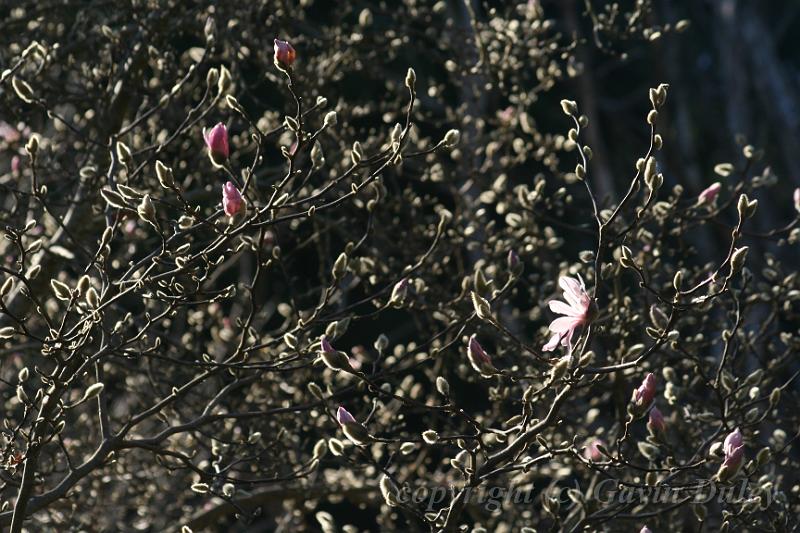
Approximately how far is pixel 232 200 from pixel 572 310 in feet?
2.40

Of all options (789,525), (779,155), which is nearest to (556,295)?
(789,525)

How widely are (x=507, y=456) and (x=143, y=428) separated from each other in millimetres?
3950

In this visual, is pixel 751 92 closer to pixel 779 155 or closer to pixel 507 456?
pixel 779 155

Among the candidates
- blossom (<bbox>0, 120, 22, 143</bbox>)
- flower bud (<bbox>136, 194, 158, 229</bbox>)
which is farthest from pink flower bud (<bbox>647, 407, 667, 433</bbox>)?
blossom (<bbox>0, 120, 22, 143</bbox>)

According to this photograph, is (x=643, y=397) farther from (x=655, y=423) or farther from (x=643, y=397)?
(x=655, y=423)

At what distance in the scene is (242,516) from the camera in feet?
9.14

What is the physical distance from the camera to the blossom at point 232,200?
2215 mm

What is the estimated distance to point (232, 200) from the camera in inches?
87.7

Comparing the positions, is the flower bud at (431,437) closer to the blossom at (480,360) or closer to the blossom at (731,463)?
the blossom at (480,360)

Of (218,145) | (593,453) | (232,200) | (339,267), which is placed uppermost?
(218,145)

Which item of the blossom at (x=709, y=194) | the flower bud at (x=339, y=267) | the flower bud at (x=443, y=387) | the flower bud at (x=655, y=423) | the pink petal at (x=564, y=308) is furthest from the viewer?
the blossom at (x=709, y=194)

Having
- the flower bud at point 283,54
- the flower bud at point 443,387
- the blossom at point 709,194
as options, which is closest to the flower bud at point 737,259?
the flower bud at point 443,387

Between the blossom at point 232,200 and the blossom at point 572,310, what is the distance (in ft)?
2.23

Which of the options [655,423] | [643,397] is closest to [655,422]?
[655,423]
